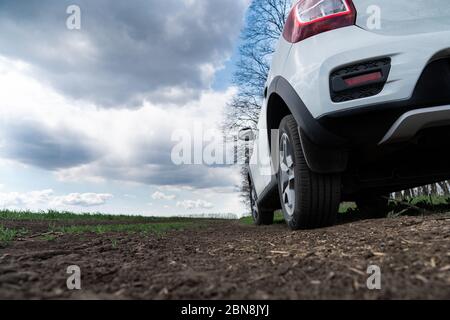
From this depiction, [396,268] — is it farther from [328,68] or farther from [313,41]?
[313,41]

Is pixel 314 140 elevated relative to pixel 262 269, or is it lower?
elevated

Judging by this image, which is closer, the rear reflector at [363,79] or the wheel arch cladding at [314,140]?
the rear reflector at [363,79]

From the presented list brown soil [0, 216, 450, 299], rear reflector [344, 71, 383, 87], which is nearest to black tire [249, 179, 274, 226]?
brown soil [0, 216, 450, 299]

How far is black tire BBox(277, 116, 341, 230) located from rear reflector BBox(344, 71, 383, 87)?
2.33 ft

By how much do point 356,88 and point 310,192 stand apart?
0.92 metres

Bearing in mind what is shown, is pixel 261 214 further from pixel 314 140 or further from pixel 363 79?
pixel 363 79

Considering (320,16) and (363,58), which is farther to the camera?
(320,16)

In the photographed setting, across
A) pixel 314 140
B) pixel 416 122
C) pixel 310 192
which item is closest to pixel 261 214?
pixel 310 192

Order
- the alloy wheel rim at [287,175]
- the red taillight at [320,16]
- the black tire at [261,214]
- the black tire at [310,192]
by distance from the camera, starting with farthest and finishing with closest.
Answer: the black tire at [261,214]
the alloy wheel rim at [287,175]
the black tire at [310,192]
the red taillight at [320,16]

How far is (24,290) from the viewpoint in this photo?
1.44 meters

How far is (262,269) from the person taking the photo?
5.80 feet

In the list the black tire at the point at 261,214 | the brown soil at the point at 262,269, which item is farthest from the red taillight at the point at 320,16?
the black tire at the point at 261,214

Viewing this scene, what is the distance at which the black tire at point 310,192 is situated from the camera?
300 cm

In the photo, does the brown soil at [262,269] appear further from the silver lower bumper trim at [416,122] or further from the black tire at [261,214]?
the black tire at [261,214]
